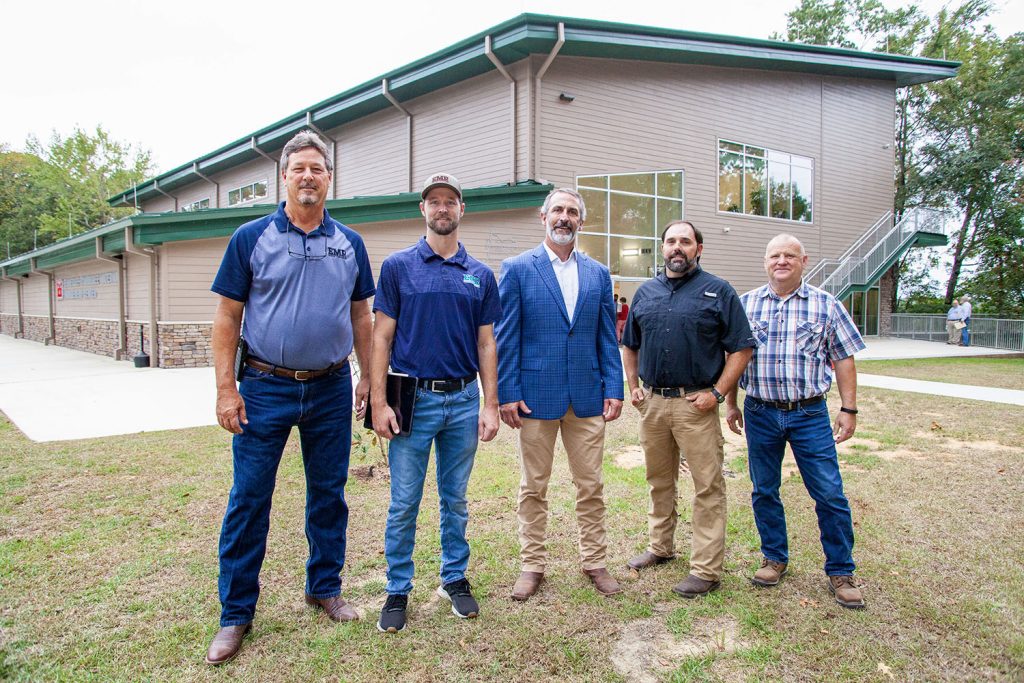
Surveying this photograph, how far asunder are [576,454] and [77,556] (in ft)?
9.79

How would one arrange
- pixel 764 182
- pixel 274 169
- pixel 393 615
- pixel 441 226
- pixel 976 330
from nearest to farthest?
pixel 393 615, pixel 441 226, pixel 764 182, pixel 274 169, pixel 976 330

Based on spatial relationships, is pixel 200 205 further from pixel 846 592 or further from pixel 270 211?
pixel 846 592

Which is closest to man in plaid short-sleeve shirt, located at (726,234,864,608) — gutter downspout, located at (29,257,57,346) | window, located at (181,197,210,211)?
gutter downspout, located at (29,257,57,346)

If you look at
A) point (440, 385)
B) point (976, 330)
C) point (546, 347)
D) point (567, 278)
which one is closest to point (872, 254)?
point (976, 330)

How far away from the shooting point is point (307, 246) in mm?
2707

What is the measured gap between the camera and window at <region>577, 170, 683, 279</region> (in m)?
14.3

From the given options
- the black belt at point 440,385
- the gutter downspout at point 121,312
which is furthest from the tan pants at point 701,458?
the gutter downspout at point 121,312

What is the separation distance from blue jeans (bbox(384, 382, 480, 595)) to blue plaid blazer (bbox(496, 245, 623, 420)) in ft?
1.06

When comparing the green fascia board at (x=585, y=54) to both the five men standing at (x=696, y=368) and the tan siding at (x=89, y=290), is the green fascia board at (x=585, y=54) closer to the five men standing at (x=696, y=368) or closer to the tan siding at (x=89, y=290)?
the tan siding at (x=89, y=290)

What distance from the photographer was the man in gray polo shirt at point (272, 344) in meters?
2.62

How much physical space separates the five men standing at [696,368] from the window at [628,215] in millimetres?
10822

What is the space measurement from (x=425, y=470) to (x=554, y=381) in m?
0.81

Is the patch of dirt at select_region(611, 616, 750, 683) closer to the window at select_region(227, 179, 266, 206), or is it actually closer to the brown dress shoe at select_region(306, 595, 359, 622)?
the brown dress shoe at select_region(306, 595, 359, 622)

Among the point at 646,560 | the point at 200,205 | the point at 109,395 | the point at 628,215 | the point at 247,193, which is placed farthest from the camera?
the point at 200,205
